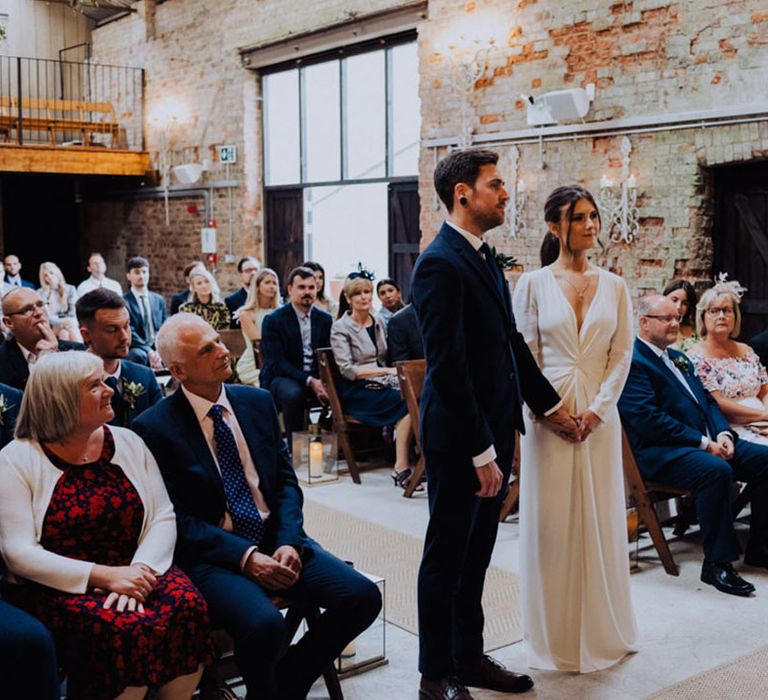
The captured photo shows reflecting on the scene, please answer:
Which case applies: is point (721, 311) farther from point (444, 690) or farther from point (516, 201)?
point (516, 201)

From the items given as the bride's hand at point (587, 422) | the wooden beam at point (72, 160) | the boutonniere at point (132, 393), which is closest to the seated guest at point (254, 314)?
the boutonniere at point (132, 393)

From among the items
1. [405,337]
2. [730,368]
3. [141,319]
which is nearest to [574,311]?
[730,368]

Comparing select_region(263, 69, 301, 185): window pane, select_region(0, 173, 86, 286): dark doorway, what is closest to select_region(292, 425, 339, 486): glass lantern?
select_region(263, 69, 301, 185): window pane

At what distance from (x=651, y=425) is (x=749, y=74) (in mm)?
3691

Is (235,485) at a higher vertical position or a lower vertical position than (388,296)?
lower

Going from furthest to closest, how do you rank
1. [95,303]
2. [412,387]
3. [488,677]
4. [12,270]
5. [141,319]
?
[12,270] → [141,319] → [412,387] → [95,303] → [488,677]

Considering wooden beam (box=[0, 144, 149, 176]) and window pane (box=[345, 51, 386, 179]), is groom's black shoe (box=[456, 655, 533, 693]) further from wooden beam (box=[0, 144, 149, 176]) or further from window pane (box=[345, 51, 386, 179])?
wooden beam (box=[0, 144, 149, 176])

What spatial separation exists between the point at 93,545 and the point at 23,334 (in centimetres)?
196

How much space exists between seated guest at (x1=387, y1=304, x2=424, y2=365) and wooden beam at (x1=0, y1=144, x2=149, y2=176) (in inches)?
352

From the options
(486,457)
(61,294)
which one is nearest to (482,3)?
(61,294)

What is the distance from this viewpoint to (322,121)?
12.2 m

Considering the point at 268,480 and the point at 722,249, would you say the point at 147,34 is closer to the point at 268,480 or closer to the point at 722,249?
the point at 722,249

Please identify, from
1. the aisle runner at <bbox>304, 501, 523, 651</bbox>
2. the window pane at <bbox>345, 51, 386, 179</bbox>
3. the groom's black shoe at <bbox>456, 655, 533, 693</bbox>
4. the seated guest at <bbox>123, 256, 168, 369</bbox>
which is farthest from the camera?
the window pane at <bbox>345, 51, 386, 179</bbox>

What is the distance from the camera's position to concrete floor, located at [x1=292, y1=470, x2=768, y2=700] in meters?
3.47
